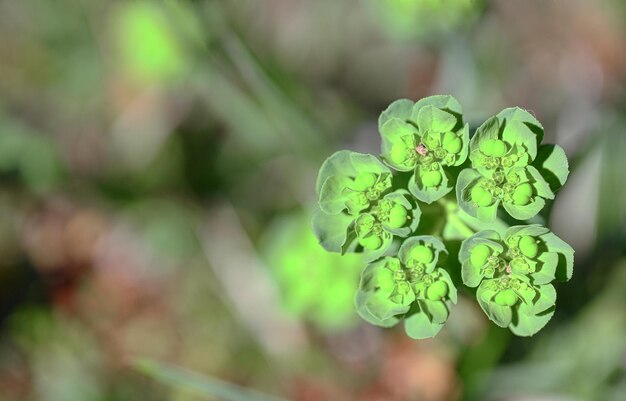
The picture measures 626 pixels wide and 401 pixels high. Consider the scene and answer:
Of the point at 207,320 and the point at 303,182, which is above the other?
the point at 303,182

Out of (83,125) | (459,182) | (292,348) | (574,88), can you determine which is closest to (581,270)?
(574,88)

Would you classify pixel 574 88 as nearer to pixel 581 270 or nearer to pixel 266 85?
pixel 581 270


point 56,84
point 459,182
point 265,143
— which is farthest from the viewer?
point 56,84

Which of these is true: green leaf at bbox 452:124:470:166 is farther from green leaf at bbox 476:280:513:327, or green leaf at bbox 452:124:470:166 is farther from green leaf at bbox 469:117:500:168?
green leaf at bbox 476:280:513:327

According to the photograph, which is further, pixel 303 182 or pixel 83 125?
pixel 83 125

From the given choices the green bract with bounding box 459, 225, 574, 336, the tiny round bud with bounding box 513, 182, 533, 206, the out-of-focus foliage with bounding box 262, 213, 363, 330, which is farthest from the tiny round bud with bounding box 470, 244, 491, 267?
the out-of-focus foliage with bounding box 262, 213, 363, 330

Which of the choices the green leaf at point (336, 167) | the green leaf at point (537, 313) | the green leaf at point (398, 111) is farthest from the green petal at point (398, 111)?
the green leaf at point (537, 313)

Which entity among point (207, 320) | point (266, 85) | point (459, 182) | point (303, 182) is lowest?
point (459, 182)

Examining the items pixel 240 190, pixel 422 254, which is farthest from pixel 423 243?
pixel 240 190
